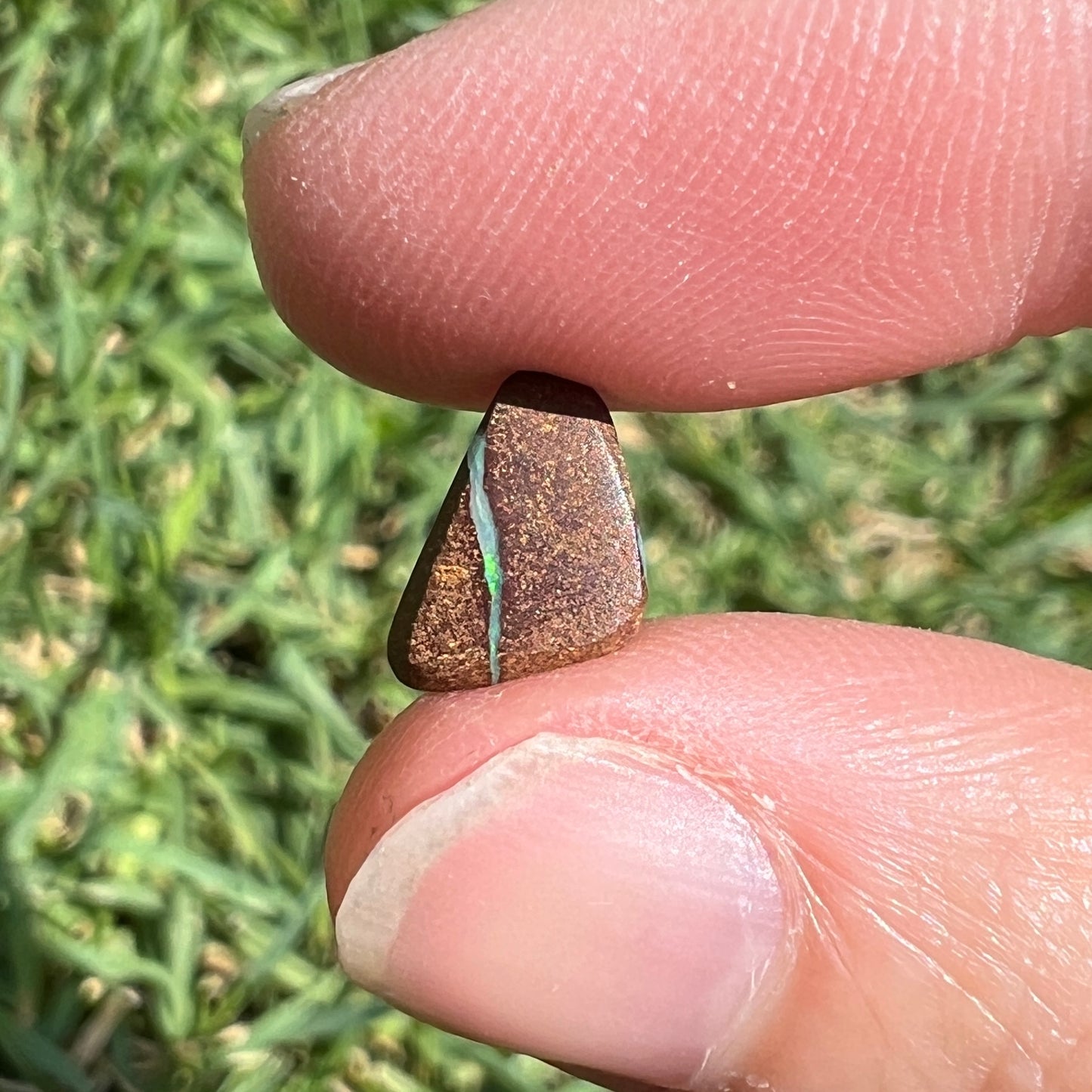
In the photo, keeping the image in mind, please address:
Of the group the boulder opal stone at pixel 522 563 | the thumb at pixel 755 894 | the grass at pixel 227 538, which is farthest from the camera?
the grass at pixel 227 538

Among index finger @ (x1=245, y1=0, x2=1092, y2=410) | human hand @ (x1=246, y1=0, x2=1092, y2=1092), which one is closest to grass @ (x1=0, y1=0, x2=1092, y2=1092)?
human hand @ (x1=246, y1=0, x2=1092, y2=1092)

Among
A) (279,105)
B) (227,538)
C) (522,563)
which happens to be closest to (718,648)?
(522,563)

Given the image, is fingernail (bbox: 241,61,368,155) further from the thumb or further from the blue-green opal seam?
the thumb

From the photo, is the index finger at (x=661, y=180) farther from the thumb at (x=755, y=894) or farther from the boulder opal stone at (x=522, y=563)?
the thumb at (x=755, y=894)

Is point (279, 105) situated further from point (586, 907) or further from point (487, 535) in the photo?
point (586, 907)

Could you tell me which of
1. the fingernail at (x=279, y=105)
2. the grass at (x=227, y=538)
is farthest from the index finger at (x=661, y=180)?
the grass at (x=227, y=538)

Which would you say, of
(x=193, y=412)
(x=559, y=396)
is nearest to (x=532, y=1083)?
(x=559, y=396)
